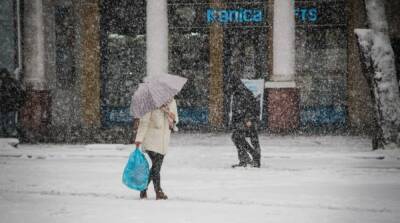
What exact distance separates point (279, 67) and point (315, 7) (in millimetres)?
3322

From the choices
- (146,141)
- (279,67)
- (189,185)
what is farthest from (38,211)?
(279,67)

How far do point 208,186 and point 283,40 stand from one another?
10.4 m

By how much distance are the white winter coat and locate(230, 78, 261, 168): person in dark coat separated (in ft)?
10.9

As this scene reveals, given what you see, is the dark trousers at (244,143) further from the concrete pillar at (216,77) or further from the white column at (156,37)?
the concrete pillar at (216,77)

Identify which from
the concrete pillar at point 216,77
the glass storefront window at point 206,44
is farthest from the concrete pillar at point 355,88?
the concrete pillar at point 216,77

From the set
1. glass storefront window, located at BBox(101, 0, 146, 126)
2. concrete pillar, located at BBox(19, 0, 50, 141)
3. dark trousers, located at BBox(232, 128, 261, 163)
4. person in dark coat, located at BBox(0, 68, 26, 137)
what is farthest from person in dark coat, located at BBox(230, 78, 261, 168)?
glass storefront window, located at BBox(101, 0, 146, 126)

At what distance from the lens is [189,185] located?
9.27 m

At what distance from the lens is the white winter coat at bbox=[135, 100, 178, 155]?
776 cm

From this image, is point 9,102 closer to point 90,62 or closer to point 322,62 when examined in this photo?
point 90,62

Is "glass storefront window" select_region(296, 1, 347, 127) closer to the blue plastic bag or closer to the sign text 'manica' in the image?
the sign text 'manica'

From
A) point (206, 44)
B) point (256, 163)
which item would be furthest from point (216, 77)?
point (256, 163)

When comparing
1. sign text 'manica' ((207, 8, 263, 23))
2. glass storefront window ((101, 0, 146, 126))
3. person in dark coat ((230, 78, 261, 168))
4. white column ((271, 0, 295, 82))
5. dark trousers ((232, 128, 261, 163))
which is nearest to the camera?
person in dark coat ((230, 78, 261, 168))

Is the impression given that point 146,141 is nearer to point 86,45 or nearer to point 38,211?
point 38,211

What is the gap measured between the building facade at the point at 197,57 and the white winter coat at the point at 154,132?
11825 millimetres
